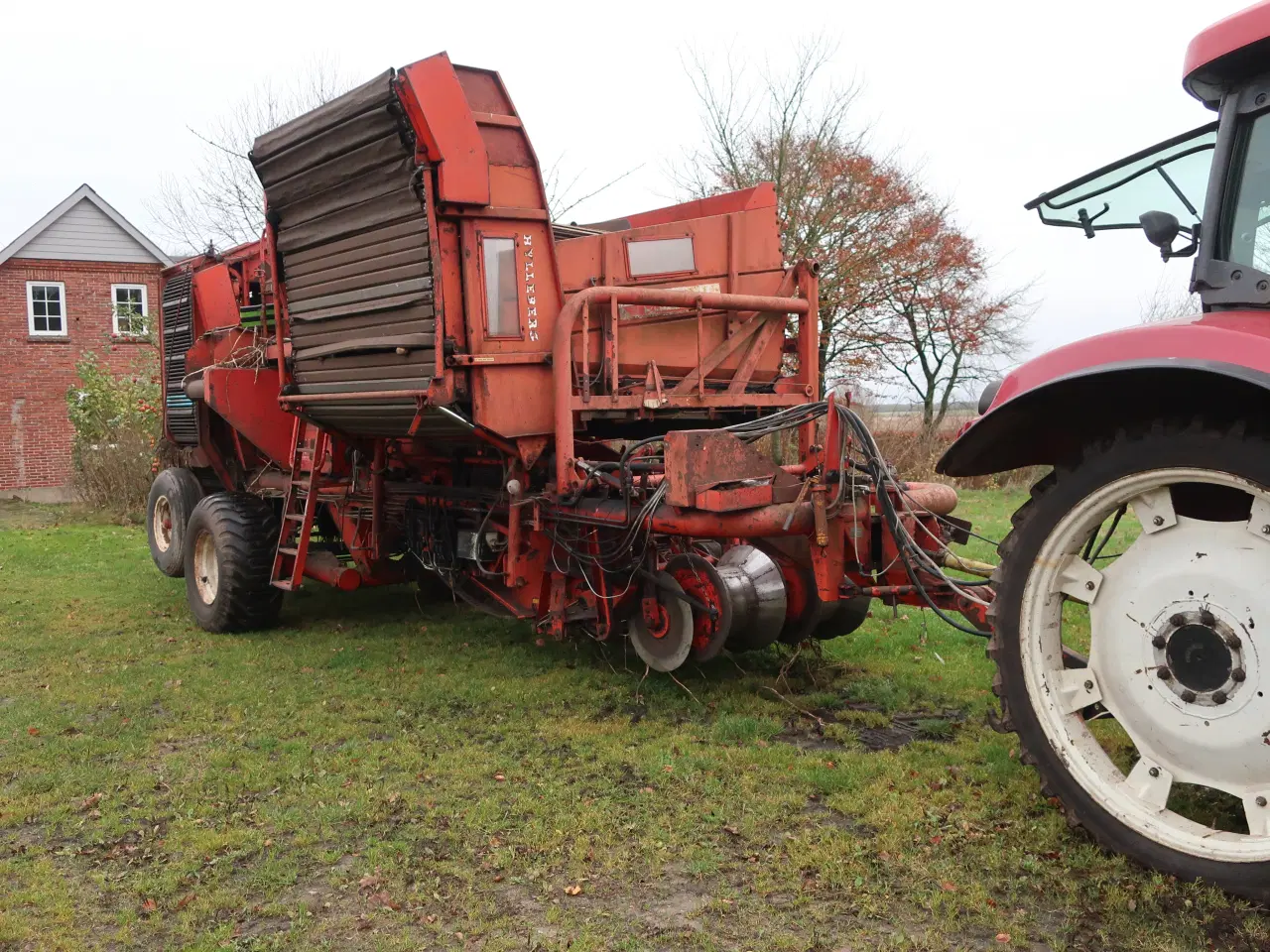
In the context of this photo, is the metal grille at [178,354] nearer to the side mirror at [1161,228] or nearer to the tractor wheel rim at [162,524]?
the tractor wheel rim at [162,524]

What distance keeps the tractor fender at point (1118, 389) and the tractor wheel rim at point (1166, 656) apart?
219 millimetres

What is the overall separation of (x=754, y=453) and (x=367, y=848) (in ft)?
7.71

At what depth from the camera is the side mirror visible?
3.25 metres

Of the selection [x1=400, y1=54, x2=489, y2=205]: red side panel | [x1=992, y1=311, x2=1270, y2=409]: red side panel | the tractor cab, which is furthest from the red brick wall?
the tractor cab

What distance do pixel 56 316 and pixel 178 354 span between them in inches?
709

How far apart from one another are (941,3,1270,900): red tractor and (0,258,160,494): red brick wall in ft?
75.5

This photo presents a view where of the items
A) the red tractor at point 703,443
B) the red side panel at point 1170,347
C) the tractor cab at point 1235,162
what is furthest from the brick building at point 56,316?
the tractor cab at point 1235,162

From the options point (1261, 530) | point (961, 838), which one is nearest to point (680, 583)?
point (961, 838)

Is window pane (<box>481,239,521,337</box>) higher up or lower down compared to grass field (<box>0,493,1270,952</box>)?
higher up

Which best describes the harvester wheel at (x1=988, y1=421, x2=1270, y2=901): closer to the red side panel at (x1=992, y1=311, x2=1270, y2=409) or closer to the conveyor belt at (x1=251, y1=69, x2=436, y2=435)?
the red side panel at (x1=992, y1=311, x2=1270, y2=409)

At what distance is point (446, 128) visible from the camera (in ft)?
16.6

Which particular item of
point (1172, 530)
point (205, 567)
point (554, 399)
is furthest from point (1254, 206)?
Answer: point (205, 567)

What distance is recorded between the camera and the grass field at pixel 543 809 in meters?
3.07

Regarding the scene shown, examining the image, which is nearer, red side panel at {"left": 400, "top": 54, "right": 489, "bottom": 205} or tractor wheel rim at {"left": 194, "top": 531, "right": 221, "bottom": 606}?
red side panel at {"left": 400, "top": 54, "right": 489, "bottom": 205}
